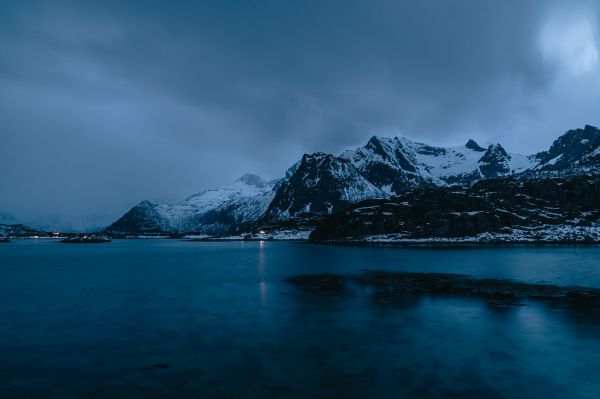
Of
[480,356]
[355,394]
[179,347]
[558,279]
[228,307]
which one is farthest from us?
[558,279]

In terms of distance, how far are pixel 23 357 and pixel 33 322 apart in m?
11.3

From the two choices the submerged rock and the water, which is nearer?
the water

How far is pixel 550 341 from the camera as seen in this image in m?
25.2

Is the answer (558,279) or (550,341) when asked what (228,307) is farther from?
(558,279)

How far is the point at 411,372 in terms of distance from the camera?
19.8 m

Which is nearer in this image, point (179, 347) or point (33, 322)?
point (179, 347)

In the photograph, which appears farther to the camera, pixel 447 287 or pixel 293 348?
pixel 447 287

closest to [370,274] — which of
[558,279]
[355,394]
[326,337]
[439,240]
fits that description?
[558,279]

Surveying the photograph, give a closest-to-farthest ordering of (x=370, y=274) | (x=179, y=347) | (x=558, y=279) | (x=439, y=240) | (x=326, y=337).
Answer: (x=179, y=347), (x=326, y=337), (x=558, y=279), (x=370, y=274), (x=439, y=240)

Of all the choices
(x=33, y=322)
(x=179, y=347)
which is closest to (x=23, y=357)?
(x=179, y=347)

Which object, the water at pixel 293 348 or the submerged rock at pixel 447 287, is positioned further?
the submerged rock at pixel 447 287

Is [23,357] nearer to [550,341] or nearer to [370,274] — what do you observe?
[550,341]

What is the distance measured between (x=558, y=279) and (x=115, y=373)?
198ft

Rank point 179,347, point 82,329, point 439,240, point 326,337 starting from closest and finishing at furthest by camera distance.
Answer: point 179,347, point 326,337, point 82,329, point 439,240
